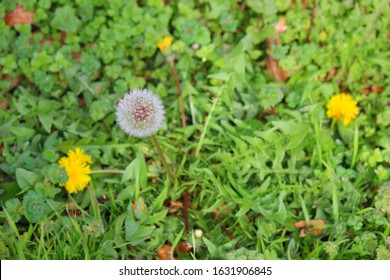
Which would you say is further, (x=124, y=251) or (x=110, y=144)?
(x=110, y=144)

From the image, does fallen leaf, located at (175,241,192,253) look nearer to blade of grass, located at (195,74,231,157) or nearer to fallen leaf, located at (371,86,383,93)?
blade of grass, located at (195,74,231,157)

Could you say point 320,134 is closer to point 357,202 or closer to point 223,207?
point 357,202

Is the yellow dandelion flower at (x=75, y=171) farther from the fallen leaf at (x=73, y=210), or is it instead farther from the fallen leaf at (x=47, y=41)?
the fallen leaf at (x=47, y=41)

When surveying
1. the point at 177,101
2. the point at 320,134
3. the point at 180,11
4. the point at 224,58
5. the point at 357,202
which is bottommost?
the point at 357,202

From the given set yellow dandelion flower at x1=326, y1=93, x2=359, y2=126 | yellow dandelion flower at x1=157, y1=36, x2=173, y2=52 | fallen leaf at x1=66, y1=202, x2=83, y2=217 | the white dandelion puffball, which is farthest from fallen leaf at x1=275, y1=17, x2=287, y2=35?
fallen leaf at x1=66, y1=202, x2=83, y2=217

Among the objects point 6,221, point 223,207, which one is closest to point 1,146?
point 6,221
